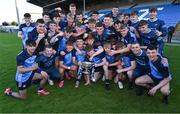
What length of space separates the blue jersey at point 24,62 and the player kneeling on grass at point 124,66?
6.30ft

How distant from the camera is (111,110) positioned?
5.16m

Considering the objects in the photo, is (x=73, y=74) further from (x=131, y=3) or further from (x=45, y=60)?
(x=131, y=3)

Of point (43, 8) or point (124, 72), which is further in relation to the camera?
point (43, 8)

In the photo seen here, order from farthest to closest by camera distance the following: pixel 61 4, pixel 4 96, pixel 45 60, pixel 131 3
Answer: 1. pixel 61 4
2. pixel 131 3
3. pixel 45 60
4. pixel 4 96

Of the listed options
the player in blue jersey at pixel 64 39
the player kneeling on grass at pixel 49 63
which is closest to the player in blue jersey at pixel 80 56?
the player in blue jersey at pixel 64 39

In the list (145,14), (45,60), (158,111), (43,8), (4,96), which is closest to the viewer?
(158,111)

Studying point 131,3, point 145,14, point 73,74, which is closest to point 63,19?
point 73,74

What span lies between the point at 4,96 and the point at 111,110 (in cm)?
240

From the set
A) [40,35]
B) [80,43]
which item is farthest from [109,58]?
[40,35]

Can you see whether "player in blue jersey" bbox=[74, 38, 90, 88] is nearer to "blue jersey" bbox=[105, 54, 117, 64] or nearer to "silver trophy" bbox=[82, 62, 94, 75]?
"silver trophy" bbox=[82, 62, 94, 75]

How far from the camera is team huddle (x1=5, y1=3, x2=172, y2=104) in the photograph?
19.5ft

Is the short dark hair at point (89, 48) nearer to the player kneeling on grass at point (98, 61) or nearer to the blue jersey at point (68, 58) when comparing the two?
the player kneeling on grass at point (98, 61)

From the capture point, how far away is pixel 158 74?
214 inches

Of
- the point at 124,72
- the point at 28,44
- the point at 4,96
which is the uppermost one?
the point at 28,44
